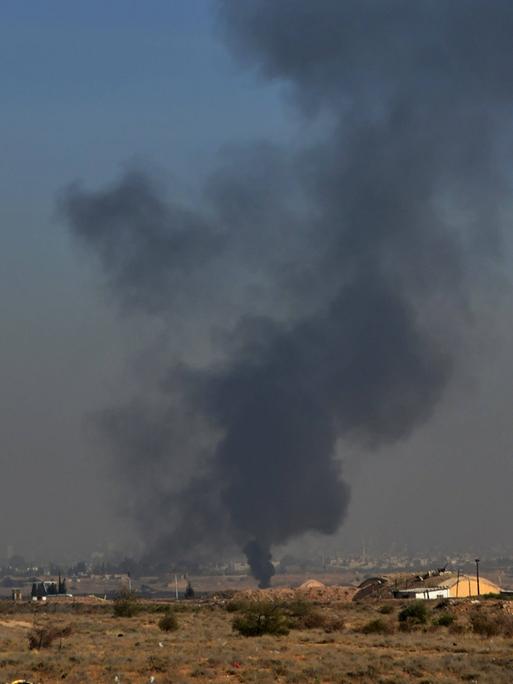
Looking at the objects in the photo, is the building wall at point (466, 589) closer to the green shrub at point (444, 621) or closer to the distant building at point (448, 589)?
the distant building at point (448, 589)

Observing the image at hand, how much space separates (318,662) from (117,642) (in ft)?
37.5

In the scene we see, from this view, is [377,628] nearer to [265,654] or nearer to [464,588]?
[265,654]

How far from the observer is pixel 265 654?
118ft

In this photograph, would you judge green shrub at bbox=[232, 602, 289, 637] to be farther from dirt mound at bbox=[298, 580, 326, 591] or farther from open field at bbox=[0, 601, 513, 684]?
dirt mound at bbox=[298, 580, 326, 591]

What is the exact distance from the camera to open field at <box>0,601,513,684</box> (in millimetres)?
30391

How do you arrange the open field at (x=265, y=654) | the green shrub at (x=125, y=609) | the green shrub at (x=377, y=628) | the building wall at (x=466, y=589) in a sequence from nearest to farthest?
the open field at (x=265, y=654) < the green shrub at (x=377, y=628) < the green shrub at (x=125, y=609) < the building wall at (x=466, y=589)

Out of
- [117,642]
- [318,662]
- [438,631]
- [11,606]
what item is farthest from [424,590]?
[318,662]

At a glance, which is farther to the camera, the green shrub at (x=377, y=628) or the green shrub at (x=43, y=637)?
the green shrub at (x=377, y=628)

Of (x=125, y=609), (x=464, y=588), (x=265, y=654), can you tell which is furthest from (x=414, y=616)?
(x=464, y=588)

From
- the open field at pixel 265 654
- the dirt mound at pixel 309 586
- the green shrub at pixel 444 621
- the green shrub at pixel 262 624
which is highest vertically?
the dirt mound at pixel 309 586

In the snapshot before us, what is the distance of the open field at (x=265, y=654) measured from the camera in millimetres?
30391

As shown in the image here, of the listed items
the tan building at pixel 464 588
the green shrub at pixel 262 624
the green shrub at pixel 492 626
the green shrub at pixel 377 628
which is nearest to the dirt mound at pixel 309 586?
the tan building at pixel 464 588

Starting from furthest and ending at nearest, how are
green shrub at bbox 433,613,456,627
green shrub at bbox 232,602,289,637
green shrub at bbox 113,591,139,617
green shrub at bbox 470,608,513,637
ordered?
1. green shrub at bbox 113,591,139,617
2. green shrub at bbox 433,613,456,627
3. green shrub at bbox 470,608,513,637
4. green shrub at bbox 232,602,289,637

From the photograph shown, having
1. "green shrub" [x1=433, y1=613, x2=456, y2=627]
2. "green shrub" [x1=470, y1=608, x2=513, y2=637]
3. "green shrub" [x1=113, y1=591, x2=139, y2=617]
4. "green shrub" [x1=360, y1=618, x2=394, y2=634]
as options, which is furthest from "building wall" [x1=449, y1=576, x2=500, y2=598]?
"green shrub" [x1=360, y1=618, x2=394, y2=634]
